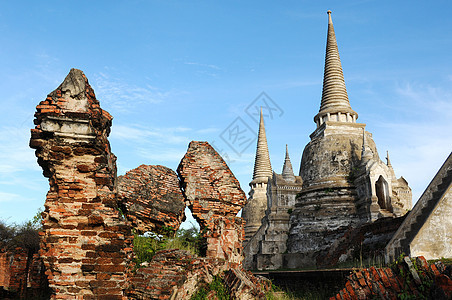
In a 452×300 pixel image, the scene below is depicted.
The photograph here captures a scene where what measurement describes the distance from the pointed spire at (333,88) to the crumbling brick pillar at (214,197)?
1728 cm

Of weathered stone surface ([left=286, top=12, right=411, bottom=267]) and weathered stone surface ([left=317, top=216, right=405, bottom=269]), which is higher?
weathered stone surface ([left=286, top=12, right=411, bottom=267])

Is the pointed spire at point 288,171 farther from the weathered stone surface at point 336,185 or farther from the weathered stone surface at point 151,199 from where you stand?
the weathered stone surface at point 151,199

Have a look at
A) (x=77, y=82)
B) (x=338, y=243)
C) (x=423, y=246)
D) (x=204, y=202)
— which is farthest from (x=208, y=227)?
(x=338, y=243)

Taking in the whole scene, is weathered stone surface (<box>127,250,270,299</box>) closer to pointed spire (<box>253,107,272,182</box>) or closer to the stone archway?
the stone archway

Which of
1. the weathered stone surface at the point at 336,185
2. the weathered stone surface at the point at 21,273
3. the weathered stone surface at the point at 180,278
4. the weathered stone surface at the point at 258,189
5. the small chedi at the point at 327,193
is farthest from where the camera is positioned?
the weathered stone surface at the point at 258,189

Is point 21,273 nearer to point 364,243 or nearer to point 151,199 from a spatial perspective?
point 151,199

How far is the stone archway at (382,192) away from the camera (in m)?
20.0

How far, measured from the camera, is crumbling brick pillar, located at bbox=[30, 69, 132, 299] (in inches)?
215

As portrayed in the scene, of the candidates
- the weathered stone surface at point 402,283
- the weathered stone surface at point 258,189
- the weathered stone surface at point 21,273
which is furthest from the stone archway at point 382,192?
the weathered stone surface at point 21,273

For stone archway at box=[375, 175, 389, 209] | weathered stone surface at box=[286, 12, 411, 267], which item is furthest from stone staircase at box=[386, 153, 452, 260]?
stone archway at box=[375, 175, 389, 209]

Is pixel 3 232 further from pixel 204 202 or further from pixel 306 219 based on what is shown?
pixel 306 219

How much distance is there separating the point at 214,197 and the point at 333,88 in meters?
19.0

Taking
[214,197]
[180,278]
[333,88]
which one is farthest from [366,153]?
[180,278]

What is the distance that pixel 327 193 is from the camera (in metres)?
21.5
